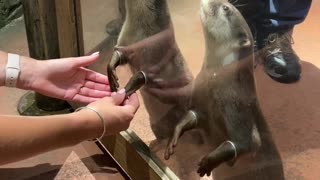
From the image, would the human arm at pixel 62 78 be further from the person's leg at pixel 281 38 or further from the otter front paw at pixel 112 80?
the person's leg at pixel 281 38

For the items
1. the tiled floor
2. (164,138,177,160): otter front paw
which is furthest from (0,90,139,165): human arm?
the tiled floor

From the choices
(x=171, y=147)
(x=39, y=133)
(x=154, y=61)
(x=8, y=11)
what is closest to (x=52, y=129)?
(x=39, y=133)

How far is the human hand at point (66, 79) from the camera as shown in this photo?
130 centimetres

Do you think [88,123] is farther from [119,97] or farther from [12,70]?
[12,70]

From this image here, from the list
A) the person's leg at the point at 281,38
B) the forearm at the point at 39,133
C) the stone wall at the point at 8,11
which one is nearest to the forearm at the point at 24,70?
the forearm at the point at 39,133

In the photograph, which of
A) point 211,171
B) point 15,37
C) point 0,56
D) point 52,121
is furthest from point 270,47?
point 15,37

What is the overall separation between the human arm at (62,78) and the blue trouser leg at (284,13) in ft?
1.62

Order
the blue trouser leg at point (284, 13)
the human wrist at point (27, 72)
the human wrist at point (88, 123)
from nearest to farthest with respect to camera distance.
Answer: the blue trouser leg at point (284, 13) → the human wrist at point (88, 123) → the human wrist at point (27, 72)

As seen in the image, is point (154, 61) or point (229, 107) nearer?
point (229, 107)

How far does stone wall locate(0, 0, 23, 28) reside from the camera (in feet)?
7.79

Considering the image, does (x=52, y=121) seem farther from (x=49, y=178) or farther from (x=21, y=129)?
(x=49, y=178)

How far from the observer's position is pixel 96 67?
5.32ft

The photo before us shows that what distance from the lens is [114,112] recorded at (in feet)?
3.69

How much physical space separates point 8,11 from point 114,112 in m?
1.46
